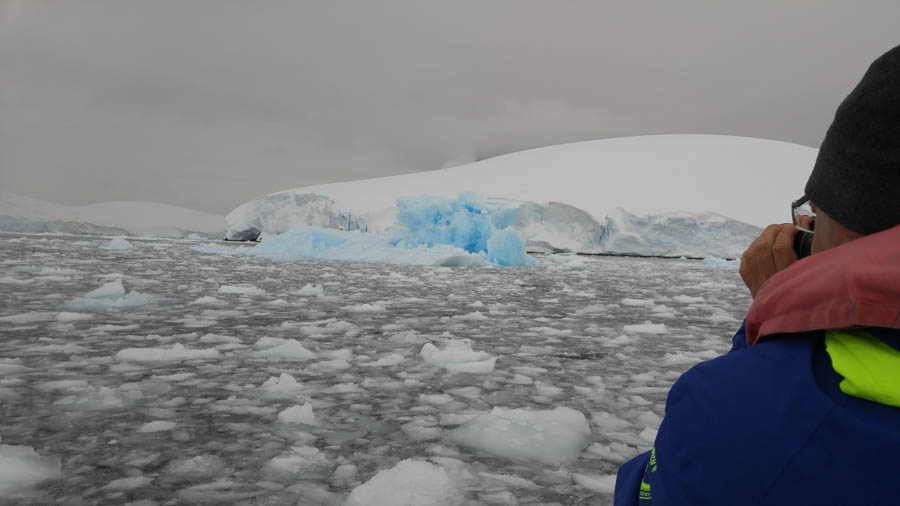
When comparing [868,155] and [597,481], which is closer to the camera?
[868,155]

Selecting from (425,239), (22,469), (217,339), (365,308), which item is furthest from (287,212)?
(22,469)

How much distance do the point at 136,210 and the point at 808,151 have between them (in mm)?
56804

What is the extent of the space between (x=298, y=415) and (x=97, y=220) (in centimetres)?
4733

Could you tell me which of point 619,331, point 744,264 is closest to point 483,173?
point 619,331

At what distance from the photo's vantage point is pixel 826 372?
0.62 meters

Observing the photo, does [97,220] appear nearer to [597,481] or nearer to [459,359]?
[459,359]

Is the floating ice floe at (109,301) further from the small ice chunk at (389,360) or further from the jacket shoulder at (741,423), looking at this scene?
the jacket shoulder at (741,423)

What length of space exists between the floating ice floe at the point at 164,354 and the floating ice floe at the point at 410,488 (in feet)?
5.62

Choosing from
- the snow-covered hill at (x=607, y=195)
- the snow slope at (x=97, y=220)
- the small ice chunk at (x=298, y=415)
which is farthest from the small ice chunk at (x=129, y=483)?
the snow slope at (x=97, y=220)

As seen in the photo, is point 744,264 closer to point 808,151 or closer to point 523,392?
point 523,392

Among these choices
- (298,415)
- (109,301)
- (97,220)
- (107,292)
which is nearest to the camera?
(298,415)

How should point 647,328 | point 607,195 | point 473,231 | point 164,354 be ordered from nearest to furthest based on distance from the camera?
point 164,354, point 647,328, point 473,231, point 607,195

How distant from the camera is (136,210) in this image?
49.4 m

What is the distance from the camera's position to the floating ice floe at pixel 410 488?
138 cm
